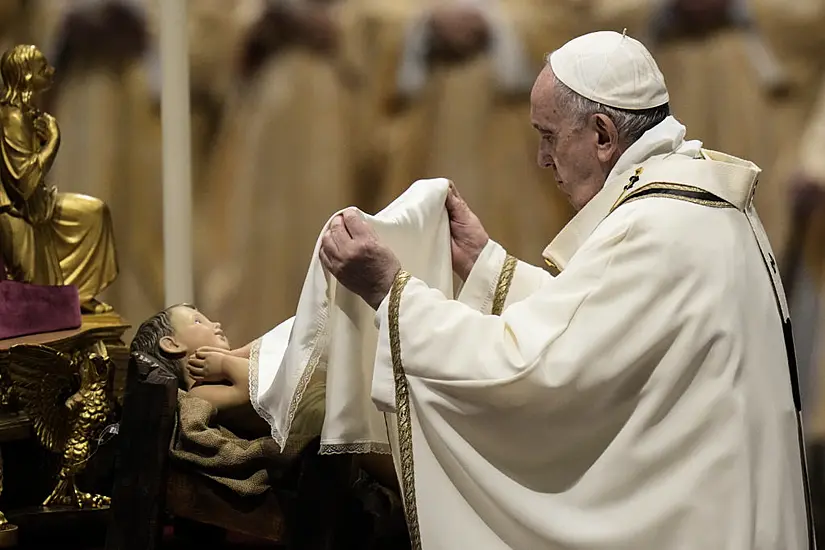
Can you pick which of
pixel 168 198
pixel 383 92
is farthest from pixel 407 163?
pixel 168 198

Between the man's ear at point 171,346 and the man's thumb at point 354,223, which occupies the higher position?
the man's thumb at point 354,223

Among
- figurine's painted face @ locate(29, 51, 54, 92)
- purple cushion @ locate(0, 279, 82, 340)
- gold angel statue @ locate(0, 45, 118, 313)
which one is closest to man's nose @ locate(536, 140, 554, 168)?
purple cushion @ locate(0, 279, 82, 340)

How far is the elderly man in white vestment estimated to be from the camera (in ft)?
7.11

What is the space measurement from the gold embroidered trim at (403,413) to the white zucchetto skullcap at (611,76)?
55 centimetres

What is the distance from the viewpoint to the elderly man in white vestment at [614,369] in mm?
2168

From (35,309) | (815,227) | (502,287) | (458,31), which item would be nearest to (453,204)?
(502,287)

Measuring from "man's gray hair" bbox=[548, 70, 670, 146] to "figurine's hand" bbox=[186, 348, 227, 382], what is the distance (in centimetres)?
122

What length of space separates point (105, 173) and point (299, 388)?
12.1 ft

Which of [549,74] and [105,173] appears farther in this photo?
[105,173]

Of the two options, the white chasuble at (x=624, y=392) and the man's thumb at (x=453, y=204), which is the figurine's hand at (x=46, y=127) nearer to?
the man's thumb at (x=453, y=204)

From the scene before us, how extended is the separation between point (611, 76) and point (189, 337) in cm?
146

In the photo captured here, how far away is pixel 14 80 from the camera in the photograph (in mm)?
4410

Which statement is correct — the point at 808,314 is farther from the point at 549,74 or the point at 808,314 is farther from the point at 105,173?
the point at 105,173

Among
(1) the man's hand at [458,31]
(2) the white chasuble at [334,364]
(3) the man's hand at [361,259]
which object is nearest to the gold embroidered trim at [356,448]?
(2) the white chasuble at [334,364]
